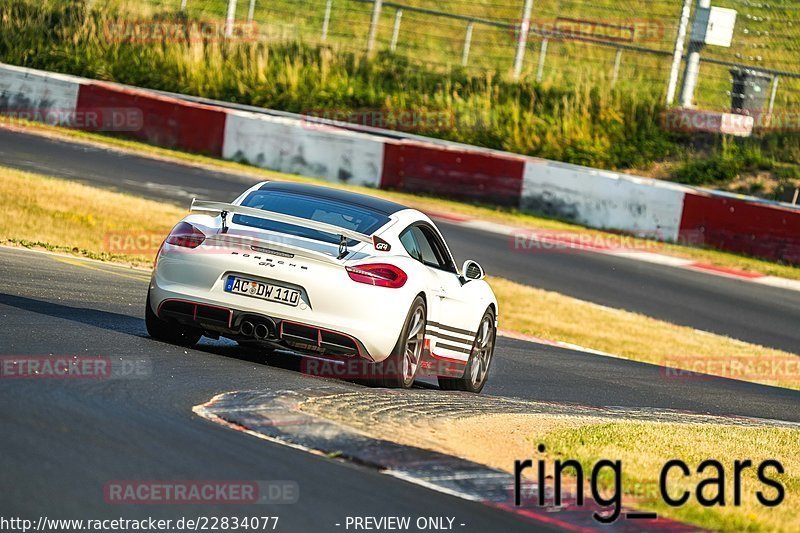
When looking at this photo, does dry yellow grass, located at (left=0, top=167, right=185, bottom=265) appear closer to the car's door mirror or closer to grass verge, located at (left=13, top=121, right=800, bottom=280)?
grass verge, located at (left=13, top=121, right=800, bottom=280)

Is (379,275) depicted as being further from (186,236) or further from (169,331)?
(169,331)

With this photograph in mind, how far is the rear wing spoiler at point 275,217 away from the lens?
28.7 feet

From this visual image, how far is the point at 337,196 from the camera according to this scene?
9.56 m

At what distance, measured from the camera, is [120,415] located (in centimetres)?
650

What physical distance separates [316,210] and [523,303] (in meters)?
7.67

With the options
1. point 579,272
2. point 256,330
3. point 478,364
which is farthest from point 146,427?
point 579,272

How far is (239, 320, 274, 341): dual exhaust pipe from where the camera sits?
8.54 metres

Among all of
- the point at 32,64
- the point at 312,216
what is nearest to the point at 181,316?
the point at 312,216

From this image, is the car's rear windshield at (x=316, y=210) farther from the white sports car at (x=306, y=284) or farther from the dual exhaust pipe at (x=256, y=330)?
the dual exhaust pipe at (x=256, y=330)

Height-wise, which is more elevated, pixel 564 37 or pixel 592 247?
pixel 564 37

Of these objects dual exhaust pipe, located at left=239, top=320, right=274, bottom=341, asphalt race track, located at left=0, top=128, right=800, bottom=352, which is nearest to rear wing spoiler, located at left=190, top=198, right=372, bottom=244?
dual exhaust pipe, located at left=239, top=320, right=274, bottom=341

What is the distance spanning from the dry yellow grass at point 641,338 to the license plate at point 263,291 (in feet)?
22.2

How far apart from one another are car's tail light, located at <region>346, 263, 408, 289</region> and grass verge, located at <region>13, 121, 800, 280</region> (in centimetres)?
1328

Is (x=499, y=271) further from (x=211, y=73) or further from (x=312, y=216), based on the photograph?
(x=211, y=73)
